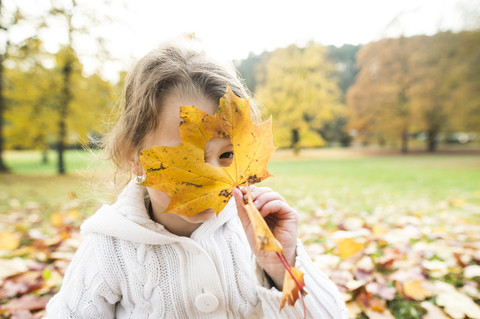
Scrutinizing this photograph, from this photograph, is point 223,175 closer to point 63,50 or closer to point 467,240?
point 467,240

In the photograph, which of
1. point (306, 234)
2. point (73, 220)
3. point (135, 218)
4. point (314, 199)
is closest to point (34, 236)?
point (73, 220)

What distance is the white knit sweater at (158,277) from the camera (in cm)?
86

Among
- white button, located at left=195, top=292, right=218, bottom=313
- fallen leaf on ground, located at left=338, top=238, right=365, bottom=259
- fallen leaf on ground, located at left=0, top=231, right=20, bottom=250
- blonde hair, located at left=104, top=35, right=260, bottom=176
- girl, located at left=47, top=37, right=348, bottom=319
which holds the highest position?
blonde hair, located at left=104, top=35, right=260, bottom=176

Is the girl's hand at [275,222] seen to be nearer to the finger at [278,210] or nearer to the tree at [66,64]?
the finger at [278,210]

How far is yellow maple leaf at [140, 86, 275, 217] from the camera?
0.50m

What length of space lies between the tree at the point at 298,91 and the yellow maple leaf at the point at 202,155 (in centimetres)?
1329

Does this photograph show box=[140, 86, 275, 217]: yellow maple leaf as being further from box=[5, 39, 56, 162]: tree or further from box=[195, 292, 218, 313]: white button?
box=[5, 39, 56, 162]: tree

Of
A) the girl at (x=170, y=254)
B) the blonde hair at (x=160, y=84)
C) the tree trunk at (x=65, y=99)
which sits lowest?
the girl at (x=170, y=254)

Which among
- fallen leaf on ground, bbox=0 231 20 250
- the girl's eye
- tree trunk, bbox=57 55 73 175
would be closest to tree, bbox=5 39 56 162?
tree trunk, bbox=57 55 73 175

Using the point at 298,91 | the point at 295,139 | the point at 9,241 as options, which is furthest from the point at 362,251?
the point at 295,139

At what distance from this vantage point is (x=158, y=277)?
2.97 feet

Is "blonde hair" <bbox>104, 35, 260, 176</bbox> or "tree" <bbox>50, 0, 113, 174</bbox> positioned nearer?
"blonde hair" <bbox>104, 35, 260, 176</bbox>

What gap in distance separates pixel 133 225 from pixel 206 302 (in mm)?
337

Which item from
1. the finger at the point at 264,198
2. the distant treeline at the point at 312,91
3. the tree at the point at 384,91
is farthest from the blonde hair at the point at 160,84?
the tree at the point at 384,91
